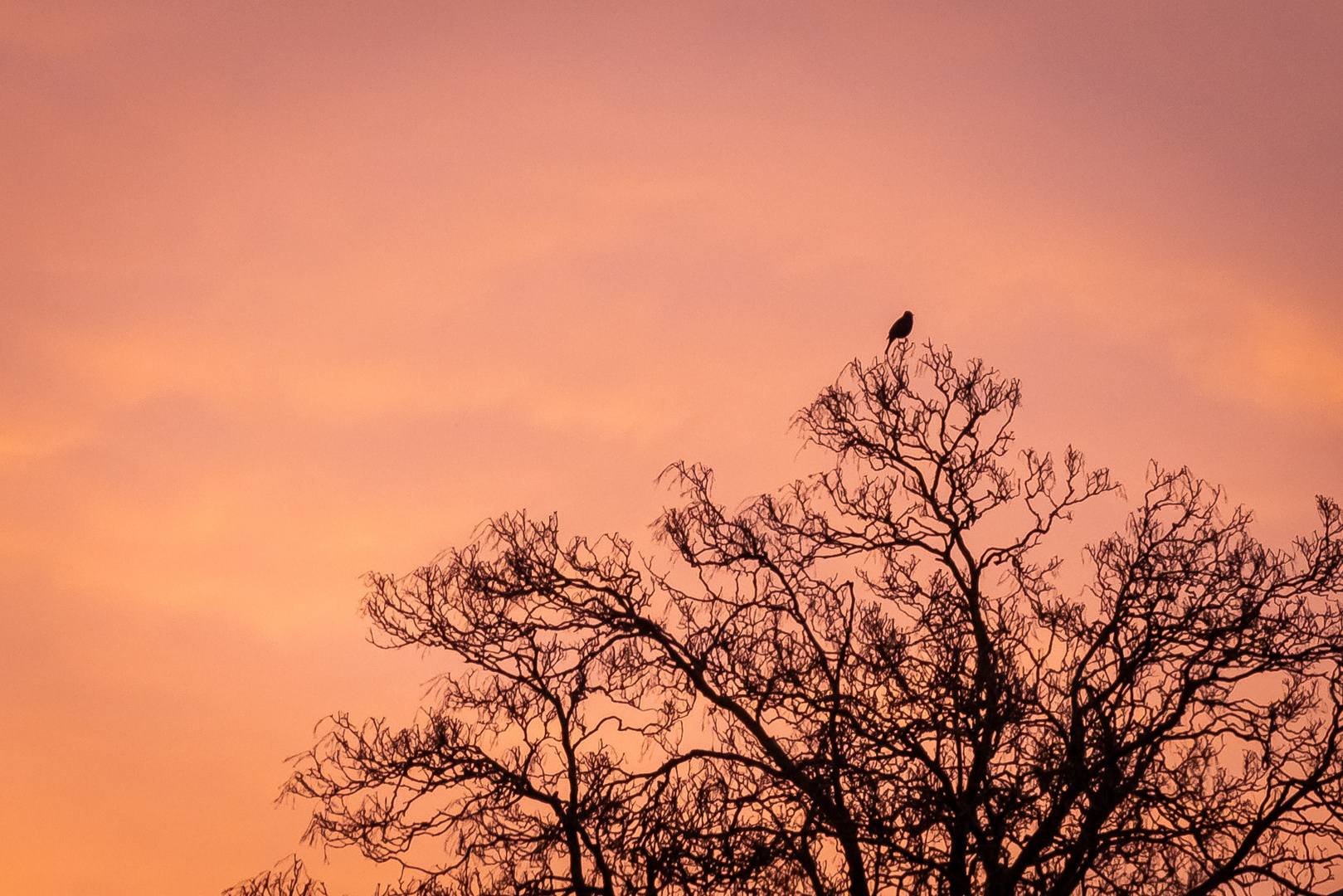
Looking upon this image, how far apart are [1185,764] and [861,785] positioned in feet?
9.21

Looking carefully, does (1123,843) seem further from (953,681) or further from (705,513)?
(705,513)

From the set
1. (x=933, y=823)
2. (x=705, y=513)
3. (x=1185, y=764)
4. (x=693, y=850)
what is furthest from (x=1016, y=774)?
(x=705, y=513)

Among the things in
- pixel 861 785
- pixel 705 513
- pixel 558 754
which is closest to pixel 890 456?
pixel 705 513

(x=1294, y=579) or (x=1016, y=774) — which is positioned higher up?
(x=1294, y=579)

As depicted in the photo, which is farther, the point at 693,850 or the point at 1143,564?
the point at 1143,564

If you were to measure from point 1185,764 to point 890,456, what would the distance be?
355 cm

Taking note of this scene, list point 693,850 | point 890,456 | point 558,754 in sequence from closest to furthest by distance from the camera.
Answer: point 693,850
point 558,754
point 890,456

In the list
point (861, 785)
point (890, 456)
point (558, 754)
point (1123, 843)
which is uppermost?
point (890, 456)

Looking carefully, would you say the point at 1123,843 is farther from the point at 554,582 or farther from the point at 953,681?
the point at 554,582

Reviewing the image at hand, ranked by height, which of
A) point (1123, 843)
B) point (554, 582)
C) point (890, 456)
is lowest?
point (1123, 843)

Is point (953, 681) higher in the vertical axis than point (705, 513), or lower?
lower

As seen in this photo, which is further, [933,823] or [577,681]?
[577,681]

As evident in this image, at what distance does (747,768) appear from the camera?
442 inches

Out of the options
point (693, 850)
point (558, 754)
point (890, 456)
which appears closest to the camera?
point (693, 850)
